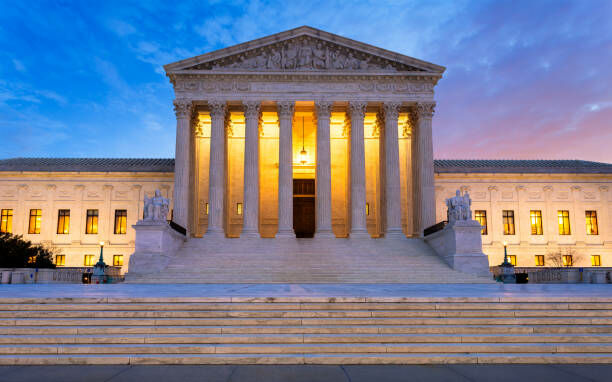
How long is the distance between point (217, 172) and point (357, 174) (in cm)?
1061

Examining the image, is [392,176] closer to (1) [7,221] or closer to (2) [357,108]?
(2) [357,108]

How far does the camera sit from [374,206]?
42719 mm

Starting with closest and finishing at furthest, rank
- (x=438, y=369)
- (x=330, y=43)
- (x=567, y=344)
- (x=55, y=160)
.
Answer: (x=438, y=369)
(x=567, y=344)
(x=330, y=43)
(x=55, y=160)

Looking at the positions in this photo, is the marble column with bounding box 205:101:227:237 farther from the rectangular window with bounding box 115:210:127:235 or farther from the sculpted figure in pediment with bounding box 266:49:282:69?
the rectangular window with bounding box 115:210:127:235

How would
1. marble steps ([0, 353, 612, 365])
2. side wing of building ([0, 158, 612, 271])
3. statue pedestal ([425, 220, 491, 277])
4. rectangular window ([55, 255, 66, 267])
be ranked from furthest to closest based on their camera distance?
side wing of building ([0, 158, 612, 271]) < rectangular window ([55, 255, 66, 267]) < statue pedestal ([425, 220, 491, 277]) < marble steps ([0, 353, 612, 365])

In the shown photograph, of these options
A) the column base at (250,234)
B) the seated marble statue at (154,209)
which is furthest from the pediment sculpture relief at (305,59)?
the seated marble statue at (154,209)

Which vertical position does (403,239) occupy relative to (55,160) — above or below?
below

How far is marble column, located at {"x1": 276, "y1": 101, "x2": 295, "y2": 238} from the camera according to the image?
115 feet

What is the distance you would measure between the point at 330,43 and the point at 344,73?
281 centimetres

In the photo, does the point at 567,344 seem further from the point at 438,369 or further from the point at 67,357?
the point at 67,357

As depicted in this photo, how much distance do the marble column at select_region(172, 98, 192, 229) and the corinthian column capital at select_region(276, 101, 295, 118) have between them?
→ 22.7ft

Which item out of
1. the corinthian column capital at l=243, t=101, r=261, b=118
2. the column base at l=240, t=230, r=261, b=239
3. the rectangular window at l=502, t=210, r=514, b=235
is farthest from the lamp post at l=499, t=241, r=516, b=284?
the corinthian column capital at l=243, t=101, r=261, b=118

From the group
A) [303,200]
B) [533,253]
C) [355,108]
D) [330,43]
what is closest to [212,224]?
[303,200]

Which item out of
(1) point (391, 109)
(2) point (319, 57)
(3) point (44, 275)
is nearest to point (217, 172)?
(2) point (319, 57)
